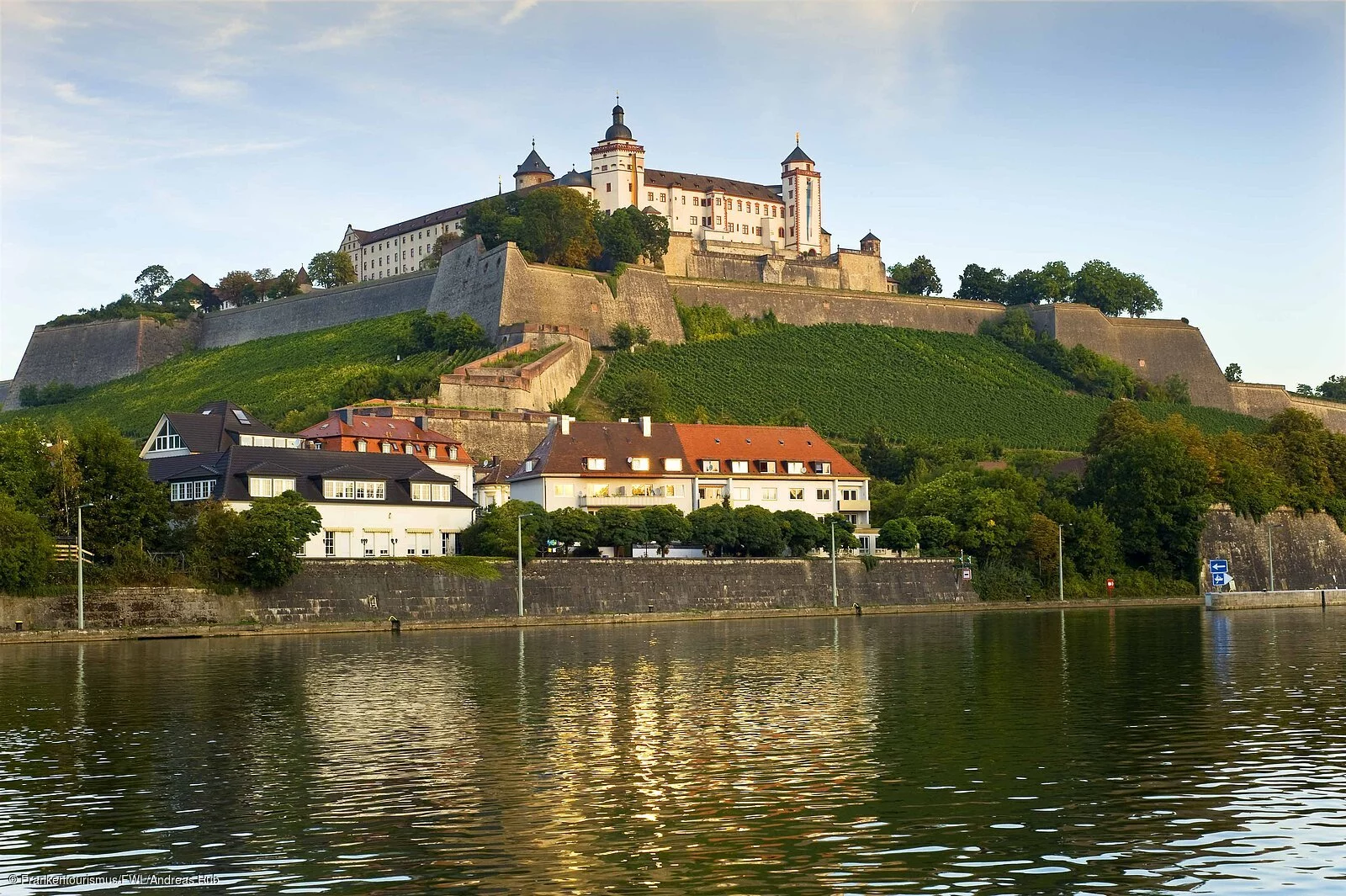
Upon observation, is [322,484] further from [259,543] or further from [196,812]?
[196,812]

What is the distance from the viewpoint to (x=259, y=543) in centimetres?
5259

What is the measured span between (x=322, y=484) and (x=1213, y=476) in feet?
149

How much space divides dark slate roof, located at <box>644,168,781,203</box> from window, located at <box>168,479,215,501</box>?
8008 cm

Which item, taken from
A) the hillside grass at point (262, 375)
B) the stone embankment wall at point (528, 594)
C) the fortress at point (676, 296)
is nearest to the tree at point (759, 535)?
the stone embankment wall at point (528, 594)

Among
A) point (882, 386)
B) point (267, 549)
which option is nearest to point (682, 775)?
point (267, 549)

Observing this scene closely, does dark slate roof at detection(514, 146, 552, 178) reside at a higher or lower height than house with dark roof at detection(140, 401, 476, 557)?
higher

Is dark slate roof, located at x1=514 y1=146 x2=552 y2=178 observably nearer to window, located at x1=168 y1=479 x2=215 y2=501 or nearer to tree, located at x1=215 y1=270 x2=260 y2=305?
tree, located at x1=215 y1=270 x2=260 y2=305

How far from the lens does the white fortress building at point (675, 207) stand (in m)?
135

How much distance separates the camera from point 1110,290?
141250 mm

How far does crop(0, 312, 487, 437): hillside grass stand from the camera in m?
101

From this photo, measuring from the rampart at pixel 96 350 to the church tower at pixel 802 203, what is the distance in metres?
54.5

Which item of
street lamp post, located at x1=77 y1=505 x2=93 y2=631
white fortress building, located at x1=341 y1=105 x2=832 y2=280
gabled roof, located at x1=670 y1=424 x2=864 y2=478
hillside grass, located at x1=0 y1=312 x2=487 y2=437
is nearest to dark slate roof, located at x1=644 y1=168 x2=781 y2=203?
→ white fortress building, located at x1=341 y1=105 x2=832 y2=280

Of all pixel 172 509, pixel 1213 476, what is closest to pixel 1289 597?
pixel 1213 476

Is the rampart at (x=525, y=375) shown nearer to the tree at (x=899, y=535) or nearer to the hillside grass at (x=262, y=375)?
the hillside grass at (x=262, y=375)
